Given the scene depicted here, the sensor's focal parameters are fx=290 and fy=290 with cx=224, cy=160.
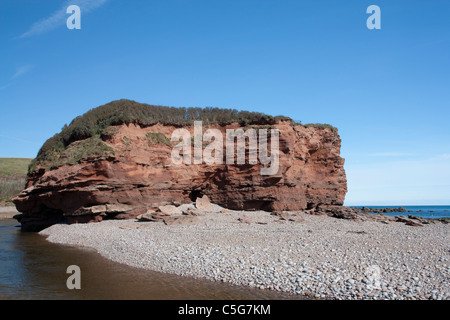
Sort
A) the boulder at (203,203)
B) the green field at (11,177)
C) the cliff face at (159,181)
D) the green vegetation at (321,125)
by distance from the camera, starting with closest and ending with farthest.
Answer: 1. the cliff face at (159,181)
2. the boulder at (203,203)
3. the green vegetation at (321,125)
4. the green field at (11,177)

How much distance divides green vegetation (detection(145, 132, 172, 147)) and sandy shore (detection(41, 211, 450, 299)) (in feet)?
24.7

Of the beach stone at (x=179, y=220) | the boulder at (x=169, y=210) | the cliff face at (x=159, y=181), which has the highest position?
the cliff face at (x=159, y=181)

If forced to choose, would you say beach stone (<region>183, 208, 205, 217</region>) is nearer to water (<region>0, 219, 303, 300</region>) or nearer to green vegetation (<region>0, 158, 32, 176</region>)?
water (<region>0, 219, 303, 300</region>)

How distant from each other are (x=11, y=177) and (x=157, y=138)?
51.6 m

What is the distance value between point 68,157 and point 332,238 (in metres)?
18.9

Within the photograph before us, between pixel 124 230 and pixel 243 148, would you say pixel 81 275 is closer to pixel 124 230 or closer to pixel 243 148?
pixel 124 230

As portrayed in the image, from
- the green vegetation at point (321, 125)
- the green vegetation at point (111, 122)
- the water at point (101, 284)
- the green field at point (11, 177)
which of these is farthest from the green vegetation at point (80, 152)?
the green field at point (11, 177)

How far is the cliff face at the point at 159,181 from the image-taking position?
810 inches

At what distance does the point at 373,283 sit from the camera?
838 centimetres

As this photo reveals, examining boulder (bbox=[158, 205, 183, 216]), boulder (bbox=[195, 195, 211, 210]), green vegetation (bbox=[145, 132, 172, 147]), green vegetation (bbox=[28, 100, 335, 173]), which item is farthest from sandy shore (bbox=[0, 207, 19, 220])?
boulder (bbox=[195, 195, 211, 210])

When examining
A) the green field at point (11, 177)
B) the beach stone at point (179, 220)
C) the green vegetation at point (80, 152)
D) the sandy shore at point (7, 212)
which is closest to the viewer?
the beach stone at point (179, 220)

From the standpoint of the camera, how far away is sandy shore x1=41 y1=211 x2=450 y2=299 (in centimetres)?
841

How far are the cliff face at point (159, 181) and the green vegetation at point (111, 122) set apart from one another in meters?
0.48

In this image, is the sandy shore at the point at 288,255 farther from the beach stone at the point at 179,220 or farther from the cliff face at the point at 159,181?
the cliff face at the point at 159,181
